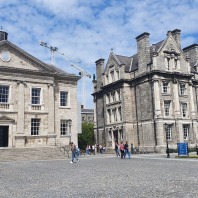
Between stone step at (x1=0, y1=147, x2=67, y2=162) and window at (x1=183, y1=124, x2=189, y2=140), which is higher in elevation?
window at (x1=183, y1=124, x2=189, y2=140)

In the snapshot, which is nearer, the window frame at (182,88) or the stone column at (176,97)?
the stone column at (176,97)

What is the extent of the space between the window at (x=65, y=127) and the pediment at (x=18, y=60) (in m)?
7.26

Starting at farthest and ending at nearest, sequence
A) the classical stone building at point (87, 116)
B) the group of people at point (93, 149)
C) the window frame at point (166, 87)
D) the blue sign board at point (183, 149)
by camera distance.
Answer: the classical stone building at point (87, 116)
the group of people at point (93, 149)
the window frame at point (166, 87)
the blue sign board at point (183, 149)

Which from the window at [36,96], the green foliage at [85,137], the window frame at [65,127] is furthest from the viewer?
the green foliage at [85,137]

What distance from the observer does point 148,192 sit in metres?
9.35

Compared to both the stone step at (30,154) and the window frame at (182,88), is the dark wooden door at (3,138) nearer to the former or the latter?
the stone step at (30,154)

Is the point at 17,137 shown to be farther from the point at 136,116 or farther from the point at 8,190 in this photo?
the point at 8,190

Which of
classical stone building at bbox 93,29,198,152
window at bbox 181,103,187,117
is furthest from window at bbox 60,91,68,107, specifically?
window at bbox 181,103,187,117

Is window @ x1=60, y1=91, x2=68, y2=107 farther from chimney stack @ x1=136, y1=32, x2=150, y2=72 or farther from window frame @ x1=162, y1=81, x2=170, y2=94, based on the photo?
window frame @ x1=162, y1=81, x2=170, y2=94

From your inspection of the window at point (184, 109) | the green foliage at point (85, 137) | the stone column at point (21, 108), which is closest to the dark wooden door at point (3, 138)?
the stone column at point (21, 108)

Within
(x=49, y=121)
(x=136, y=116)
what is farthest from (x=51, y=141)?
(x=136, y=116)

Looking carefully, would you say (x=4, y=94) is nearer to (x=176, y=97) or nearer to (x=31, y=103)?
(x=31, y=103)

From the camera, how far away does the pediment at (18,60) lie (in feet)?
114

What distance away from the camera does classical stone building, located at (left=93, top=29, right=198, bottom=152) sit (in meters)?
41.8
